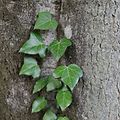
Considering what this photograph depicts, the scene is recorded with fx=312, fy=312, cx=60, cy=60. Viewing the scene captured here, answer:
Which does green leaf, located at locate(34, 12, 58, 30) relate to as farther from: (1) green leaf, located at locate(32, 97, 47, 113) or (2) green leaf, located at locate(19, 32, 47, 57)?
(1) green leaf, located at locate(32, 97, 47, 113)

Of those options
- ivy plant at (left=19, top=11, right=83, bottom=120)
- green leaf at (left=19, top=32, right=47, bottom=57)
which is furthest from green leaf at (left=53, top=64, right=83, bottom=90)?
green leaf at (left=19, top=32, right=47, bottom=57)

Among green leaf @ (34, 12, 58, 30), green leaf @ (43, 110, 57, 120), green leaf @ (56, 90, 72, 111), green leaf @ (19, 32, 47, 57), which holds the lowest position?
green leaf @ (43, 110, 57, 120)

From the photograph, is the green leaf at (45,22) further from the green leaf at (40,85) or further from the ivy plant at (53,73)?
the green leaf at (40,85)

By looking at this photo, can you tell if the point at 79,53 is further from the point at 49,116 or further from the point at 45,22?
the point at 49,116

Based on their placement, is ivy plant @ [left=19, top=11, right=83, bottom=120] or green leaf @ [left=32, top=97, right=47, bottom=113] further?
green leaf @ [left=32, top=97, right=47, bottom=113]

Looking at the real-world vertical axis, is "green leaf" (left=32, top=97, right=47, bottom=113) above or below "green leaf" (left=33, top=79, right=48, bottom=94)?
below

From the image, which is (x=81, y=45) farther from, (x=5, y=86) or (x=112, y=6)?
(x=5, y=86)
